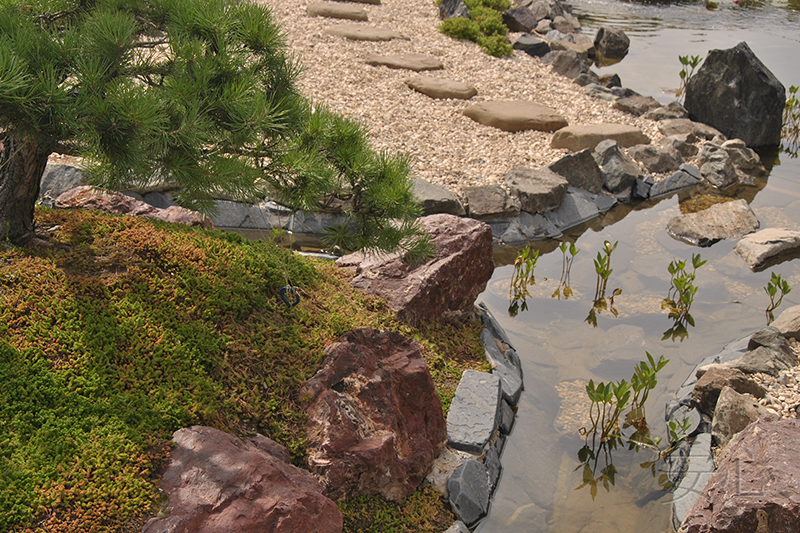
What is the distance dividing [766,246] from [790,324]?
226 centimetres

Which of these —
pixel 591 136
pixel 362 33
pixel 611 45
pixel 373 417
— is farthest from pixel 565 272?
pixel 611 45

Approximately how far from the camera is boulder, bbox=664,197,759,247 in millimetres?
7855

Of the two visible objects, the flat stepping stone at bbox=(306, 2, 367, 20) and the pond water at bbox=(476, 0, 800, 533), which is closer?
the pond water at bbox=(476, 0, 800, 533)

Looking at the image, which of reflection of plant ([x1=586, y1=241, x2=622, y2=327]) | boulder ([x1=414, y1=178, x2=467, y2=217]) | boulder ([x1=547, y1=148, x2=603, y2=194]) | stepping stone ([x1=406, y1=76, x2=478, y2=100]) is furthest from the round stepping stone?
reflection of plant ([x1=586, y1=241, x2=622, y2=327])

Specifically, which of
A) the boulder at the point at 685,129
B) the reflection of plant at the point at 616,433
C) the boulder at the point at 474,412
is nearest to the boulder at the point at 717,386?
the reflection of plant at the point at 616,433

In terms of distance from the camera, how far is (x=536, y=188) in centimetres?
790

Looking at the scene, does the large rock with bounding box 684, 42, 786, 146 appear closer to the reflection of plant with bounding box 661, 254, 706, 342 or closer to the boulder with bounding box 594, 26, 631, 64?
the boulder with bounding box 594, 26, 631, 64

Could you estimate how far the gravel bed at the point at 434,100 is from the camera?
8.74 metres

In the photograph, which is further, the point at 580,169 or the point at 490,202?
the point at 580,169

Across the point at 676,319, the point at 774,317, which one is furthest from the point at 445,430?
the point at 774,317

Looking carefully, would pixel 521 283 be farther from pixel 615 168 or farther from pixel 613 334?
pixel 615 168

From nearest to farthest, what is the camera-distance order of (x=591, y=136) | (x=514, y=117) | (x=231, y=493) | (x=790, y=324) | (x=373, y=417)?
(x=231, y=493) < (x=373, y=417) < (x=790, y=324) < (x=591, y=136) < (x=514, y=117)

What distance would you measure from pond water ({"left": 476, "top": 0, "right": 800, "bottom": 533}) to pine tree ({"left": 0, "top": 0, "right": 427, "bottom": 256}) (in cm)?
198

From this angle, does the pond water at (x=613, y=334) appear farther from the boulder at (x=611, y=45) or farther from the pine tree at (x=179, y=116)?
the boulder at (x=611, y=45)
